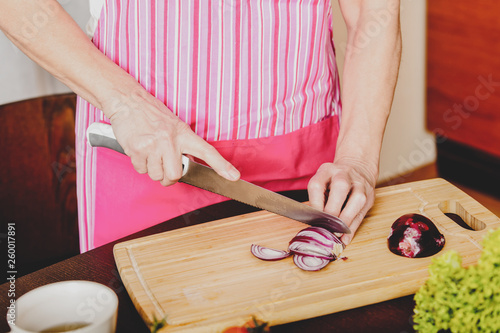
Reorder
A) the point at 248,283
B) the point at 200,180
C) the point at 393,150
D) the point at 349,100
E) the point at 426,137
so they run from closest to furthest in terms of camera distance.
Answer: the point at 248,283 → the point at 200,180 → the point at 349,100 → the point at 393,150 → the point at 426,137

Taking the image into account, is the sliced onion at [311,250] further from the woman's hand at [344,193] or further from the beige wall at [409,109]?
the beige wall at [409,109]

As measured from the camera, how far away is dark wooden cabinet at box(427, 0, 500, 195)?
10.1ft

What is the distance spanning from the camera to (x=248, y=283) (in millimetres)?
1028

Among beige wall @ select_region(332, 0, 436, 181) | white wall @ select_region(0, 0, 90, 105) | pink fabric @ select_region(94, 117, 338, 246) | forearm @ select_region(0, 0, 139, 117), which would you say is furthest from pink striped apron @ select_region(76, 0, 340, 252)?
beige wall @ select_region(332, 0, 436, 181)

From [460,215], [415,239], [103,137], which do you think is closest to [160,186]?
[103,137]

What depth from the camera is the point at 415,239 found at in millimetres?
1063

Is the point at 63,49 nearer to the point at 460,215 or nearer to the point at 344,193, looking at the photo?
the point at 344,193

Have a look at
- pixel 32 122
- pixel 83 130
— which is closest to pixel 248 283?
pixel 83 130

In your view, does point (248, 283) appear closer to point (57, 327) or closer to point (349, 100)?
point (57, 327)

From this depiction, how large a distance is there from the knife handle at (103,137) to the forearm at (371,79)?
1.72 ft

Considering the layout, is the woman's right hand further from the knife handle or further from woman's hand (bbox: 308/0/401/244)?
woman's hand (bbox: 308/0/401/244)

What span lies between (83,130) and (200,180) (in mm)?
342

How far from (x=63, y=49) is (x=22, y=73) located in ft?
2.94

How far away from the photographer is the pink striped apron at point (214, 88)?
47.3 inches
